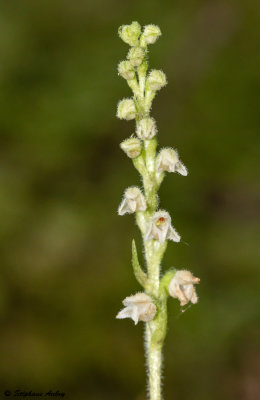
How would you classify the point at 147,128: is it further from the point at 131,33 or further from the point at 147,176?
the point at 131,33

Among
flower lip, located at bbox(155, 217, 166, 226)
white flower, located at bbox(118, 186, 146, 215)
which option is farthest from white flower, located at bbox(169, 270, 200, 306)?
white flower, located at bbox(118, 186, 146, 215)

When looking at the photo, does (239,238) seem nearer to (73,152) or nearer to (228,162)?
(228,162)

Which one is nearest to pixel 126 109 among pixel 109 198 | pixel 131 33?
pixel 131 33

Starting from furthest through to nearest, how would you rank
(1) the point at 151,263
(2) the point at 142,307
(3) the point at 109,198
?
(3) the point at 109,198 < (1) the point at 151,263 < (2) the point at 142,307

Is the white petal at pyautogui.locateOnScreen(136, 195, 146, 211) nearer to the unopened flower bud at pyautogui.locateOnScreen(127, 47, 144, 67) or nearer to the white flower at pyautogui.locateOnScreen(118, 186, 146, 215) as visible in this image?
the white flower at pyautogui.locateOnScreen(118, 186, 146, 215)

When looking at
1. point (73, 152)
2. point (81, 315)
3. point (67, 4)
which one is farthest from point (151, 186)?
point (67, 4)
